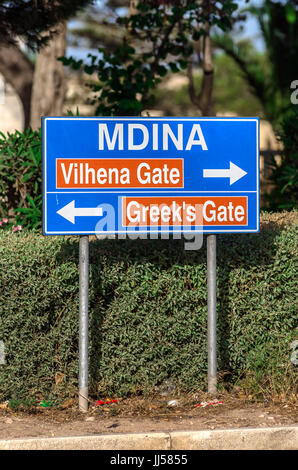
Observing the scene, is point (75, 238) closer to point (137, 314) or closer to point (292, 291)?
point (137, 314)

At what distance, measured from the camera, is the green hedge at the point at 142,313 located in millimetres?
5852

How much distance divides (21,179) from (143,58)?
3629 millimetres

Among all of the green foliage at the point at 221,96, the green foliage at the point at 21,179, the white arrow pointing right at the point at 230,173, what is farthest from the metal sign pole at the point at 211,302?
the green foliage at the point at 221,96

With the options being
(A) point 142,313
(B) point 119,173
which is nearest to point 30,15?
(B) point 119,173

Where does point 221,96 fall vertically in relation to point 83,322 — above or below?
above

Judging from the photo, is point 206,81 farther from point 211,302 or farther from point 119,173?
point 211,302

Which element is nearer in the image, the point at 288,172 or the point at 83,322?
the point at 83,322

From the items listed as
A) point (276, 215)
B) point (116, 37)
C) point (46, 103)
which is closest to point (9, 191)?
point (276, 215)

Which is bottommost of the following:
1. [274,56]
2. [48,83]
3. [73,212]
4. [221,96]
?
[73,212]

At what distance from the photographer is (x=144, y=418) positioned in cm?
567

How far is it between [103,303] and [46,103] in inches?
352

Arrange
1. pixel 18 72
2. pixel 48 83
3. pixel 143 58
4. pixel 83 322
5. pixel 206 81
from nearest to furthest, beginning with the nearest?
pixel 83 322 < pixel 143 58 < pixel 48 83 < pixel 206 81 < pixel 18 72

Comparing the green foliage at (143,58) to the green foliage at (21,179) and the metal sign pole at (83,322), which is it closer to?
the green foliage at (21,179)

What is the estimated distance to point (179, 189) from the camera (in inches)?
232
